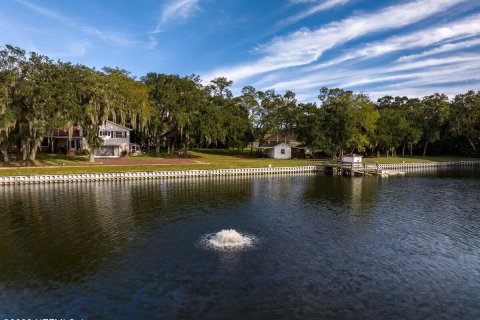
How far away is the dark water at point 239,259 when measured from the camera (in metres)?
14.7

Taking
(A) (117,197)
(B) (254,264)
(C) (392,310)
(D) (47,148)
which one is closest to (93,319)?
(B) (254,264)

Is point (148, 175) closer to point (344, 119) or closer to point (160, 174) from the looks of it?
point (160, 174)

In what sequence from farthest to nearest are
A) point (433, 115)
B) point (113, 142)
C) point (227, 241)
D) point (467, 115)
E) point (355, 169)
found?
1. point (433, 115)
2. point (467, 115)
3. point (113, 142)
4. point (355, 169)
5. point (227, 241)

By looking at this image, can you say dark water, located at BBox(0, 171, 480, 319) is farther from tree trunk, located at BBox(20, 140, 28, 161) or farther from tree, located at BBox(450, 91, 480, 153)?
tree, located at BBox(450, 91, 480, 153)

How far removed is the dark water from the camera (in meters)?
14.7

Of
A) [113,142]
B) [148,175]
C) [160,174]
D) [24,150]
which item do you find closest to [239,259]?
[148,175]

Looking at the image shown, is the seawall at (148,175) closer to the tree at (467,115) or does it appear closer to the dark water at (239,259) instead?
the dark water at (239,259)

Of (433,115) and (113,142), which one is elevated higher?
(433,115)

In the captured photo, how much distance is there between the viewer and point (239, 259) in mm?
19625

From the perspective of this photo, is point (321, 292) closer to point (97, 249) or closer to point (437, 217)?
point (97, 249)

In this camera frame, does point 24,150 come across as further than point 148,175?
Yes

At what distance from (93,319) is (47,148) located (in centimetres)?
7249

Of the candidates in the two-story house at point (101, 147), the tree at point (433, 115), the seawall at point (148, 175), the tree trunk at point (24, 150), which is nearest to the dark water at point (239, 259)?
the seawall at point (148, 175)

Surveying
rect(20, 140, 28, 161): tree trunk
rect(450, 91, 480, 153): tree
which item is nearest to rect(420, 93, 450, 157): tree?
rect(450, 91, 480, 153): tree
